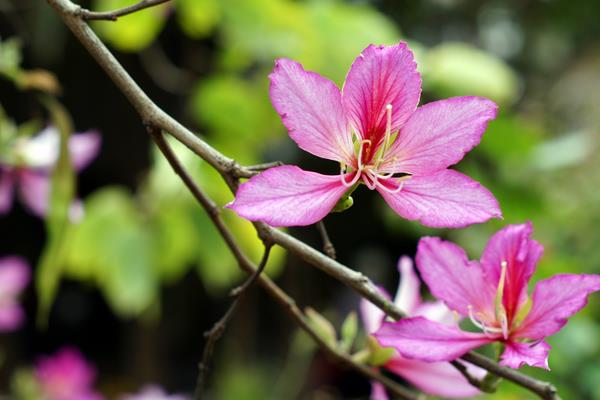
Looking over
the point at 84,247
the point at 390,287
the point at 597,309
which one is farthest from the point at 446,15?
the point at 84,247

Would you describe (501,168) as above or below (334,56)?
below

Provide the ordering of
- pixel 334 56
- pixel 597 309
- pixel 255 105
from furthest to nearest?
pixel 597 309, pixel 255 105, pixel 334 56

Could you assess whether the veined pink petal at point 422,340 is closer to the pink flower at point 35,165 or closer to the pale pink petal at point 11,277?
the pink flower at point 35,165

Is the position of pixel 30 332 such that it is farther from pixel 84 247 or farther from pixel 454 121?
pixel 454 121

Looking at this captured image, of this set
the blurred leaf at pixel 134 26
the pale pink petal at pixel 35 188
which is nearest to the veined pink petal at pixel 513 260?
the pale pink petal at pixel 35 188

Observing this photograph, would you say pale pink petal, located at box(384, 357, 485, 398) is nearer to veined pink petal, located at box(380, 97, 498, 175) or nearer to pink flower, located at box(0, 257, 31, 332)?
veined pink petal, located at box(380, 97, 498, 175)

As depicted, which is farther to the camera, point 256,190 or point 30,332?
point 30,332

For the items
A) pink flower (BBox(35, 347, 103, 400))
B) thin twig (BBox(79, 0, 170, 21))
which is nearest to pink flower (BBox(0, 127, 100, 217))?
thin twig (BBox(79, 0, 170, 21))
